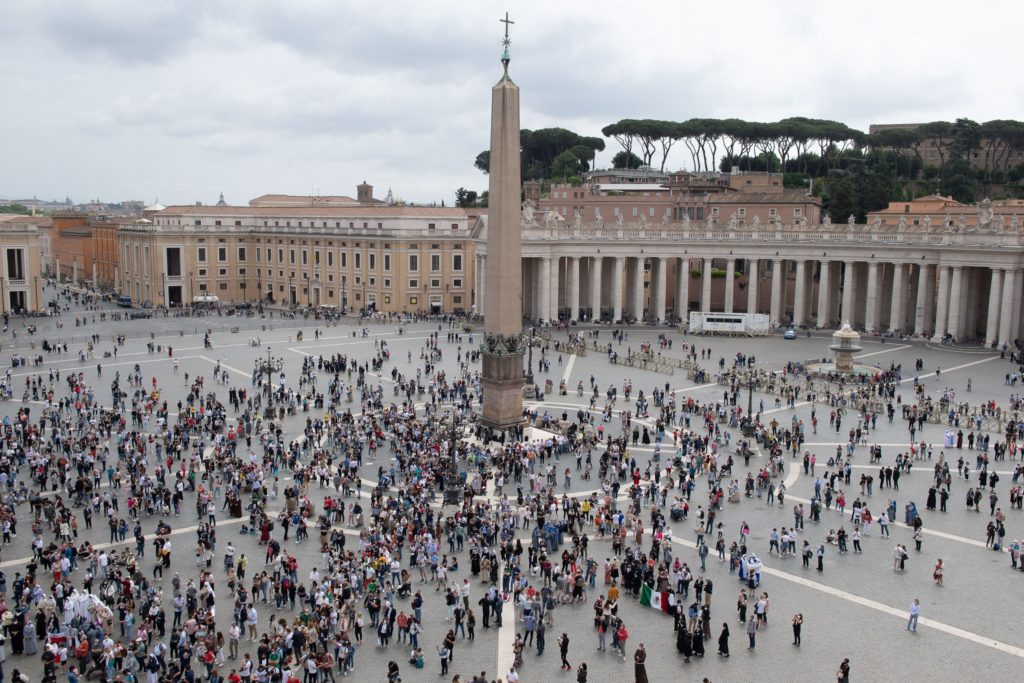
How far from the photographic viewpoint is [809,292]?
66.0 meters

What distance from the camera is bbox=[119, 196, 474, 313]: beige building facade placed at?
7150 centimetres

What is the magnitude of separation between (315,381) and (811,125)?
80.6 metres

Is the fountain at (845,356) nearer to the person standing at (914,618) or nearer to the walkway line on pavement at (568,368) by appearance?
the walkway line on pavement at (568,368)

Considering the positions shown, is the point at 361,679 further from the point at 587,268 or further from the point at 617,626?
the point at 587,268

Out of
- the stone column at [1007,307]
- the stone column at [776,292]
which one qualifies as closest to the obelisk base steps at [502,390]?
the stone column at [1007,307]

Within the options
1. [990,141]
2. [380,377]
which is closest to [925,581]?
[380,377]

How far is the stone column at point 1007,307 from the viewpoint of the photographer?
169ft

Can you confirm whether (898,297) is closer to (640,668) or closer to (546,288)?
(546,288)

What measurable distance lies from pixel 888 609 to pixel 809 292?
5007cm

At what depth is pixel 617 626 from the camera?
663 inches

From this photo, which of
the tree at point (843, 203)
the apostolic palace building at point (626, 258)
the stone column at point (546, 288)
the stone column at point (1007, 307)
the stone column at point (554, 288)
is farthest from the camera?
the tree at point (843, 203)

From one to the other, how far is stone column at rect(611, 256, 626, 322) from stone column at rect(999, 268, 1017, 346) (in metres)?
24.8

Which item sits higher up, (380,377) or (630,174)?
(630,174)

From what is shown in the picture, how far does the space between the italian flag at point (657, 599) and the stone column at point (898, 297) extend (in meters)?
45.0
